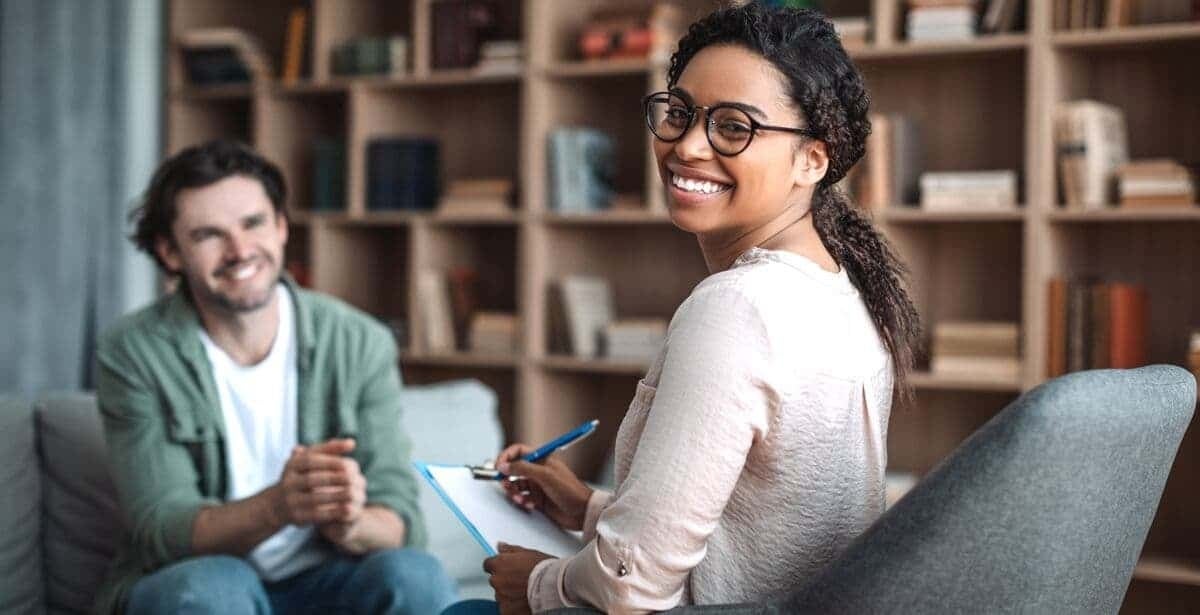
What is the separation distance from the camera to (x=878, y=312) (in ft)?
4.33

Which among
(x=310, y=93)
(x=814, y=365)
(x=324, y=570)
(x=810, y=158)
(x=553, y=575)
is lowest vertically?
(x=324, y=570)

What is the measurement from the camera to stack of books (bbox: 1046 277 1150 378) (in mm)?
3008

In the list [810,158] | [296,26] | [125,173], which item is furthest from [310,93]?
[810,158]

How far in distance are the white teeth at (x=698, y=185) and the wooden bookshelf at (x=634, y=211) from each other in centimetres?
170

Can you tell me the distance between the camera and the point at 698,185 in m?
1.28

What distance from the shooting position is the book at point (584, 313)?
145 inches

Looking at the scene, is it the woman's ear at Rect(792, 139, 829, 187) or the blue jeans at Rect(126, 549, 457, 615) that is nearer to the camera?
the woman's ear at Rect(792, 139, 829, 187)

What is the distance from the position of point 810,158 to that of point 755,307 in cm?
23

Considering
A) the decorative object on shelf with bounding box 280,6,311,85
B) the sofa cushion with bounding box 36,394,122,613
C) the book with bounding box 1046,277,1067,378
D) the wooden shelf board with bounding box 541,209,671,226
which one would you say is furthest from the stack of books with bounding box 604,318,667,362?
the sofa cushion with bounding box 36,394,122,613

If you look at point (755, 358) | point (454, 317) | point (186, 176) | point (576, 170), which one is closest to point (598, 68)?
point (576, 170)

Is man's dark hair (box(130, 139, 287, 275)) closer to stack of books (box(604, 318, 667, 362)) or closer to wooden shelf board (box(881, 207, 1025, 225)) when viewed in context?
stack of books (box(604, 318, 667, 362))

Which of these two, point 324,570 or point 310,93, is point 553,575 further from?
point 310,93

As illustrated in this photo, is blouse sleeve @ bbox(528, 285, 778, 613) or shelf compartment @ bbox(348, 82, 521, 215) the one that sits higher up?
shelf compartment @ bbox(348, 82, 521, 215)

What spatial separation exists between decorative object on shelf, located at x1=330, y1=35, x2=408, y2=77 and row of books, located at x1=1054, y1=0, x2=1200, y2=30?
6.22ft
